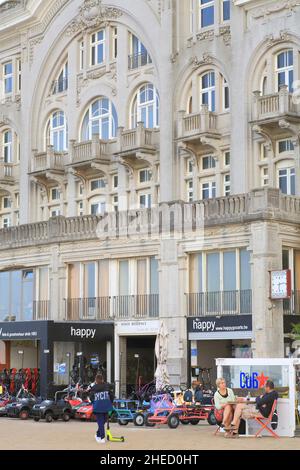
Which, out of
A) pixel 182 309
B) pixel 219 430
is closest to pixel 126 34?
pixel 182 309

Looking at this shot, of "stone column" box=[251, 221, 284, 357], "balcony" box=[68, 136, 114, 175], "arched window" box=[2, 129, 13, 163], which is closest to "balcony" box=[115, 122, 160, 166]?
"balcony" box=[68, 136, 114, 175]

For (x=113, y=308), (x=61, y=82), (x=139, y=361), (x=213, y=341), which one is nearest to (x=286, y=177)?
(x=213, y=341)

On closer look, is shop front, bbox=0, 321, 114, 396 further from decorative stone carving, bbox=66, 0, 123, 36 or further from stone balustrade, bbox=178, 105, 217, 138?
decorative stone carving, bbox=66, 0, 123, 36

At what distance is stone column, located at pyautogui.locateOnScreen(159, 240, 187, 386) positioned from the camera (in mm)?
43969

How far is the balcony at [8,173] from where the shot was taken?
6062 centimetres

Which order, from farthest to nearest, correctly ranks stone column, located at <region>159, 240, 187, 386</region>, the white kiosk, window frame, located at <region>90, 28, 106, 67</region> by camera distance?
window frame, located at <region>90, 28, 106, 67</region>
stone column, located at <region>159, 240, 187, 386</region>
the white kiosk

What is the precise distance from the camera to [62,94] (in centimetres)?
5819

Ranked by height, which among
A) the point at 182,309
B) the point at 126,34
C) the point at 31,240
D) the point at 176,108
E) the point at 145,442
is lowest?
the point at 145,442

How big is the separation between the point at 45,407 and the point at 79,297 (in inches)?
485

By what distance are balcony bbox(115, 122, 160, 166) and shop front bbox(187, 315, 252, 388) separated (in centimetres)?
1065

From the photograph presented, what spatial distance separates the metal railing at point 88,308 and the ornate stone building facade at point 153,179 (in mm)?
75

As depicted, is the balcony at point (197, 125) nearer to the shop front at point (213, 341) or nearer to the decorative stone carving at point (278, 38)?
the decorative stone carving at point (278, 38)

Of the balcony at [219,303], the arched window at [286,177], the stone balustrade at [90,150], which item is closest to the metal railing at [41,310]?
the stone balustrade at [90,150]

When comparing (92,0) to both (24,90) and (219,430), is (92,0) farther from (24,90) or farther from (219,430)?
(219,430)
